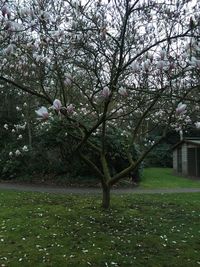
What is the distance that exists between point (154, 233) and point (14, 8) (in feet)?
16.2

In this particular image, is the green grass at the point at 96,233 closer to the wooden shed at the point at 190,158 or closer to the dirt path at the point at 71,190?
the dirt path at the point at 71,190

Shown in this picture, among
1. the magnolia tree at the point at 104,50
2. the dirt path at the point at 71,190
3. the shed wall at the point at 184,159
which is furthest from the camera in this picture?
the shed wall at the point at 184,159

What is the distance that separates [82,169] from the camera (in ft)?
57.2

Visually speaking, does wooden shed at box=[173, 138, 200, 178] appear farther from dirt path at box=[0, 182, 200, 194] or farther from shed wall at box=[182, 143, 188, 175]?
dirt path at box=[0, 182, 200, 194]

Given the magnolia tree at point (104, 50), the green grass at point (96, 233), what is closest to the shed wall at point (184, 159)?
the green grass at point (96, 233)

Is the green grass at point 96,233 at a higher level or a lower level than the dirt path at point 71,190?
lower

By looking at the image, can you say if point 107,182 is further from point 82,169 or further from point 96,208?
point 82,169

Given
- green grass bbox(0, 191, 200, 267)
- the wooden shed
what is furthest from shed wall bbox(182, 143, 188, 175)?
green grass bbox(0, 191, 200, 267)

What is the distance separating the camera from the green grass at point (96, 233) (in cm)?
→ 696

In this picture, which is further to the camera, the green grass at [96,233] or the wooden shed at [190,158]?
the wooden shed at [190,158]

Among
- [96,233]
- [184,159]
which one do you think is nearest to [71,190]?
[96,233]

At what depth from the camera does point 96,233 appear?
832 cm

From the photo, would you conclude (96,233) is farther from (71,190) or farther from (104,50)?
(71,190)

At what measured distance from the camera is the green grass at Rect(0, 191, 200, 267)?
696 centimetres
